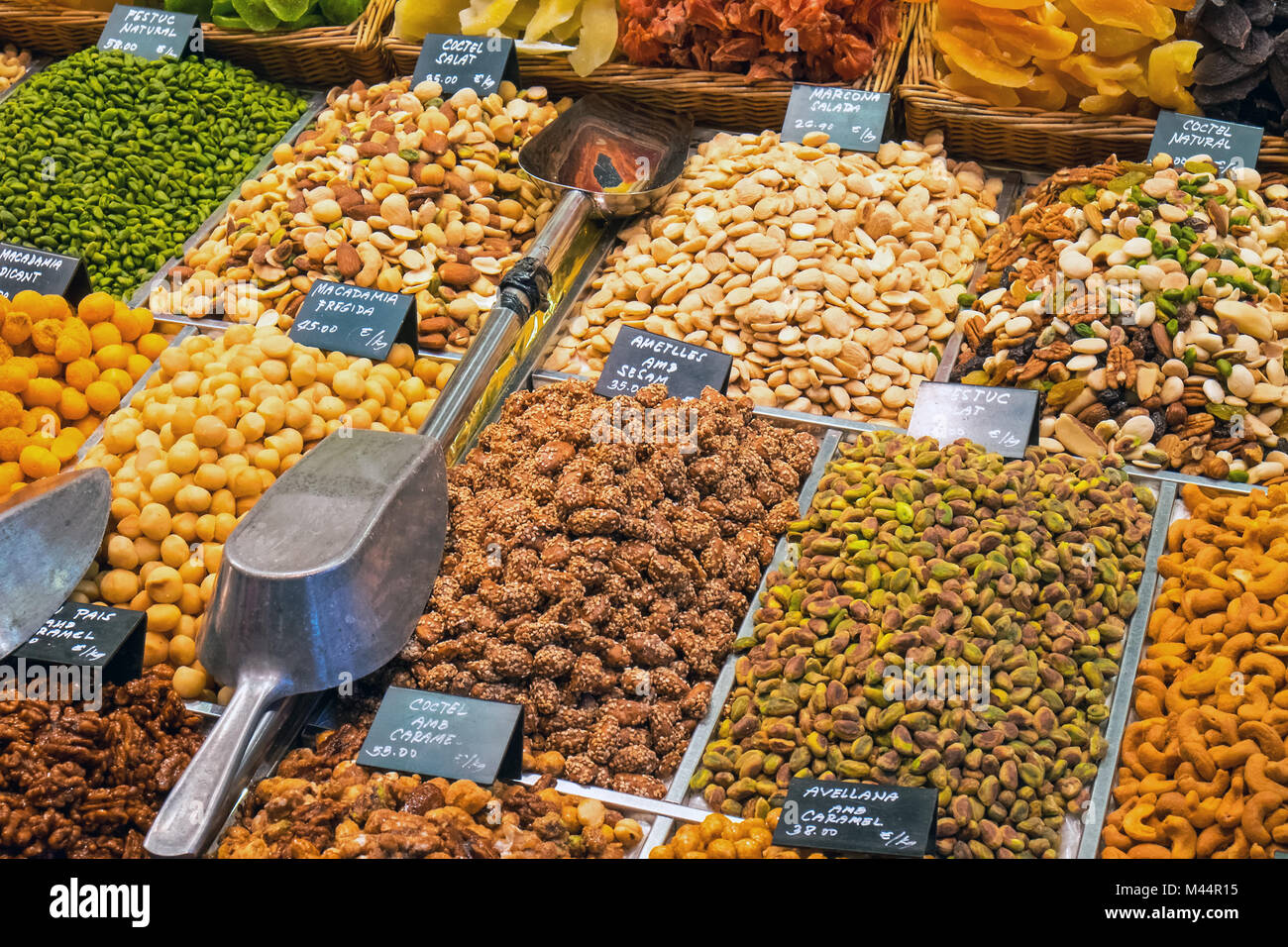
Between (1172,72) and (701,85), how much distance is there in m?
1.10

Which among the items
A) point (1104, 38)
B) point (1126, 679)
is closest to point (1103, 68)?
point (1104, 38)

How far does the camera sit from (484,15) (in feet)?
11.2

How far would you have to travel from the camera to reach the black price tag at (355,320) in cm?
267

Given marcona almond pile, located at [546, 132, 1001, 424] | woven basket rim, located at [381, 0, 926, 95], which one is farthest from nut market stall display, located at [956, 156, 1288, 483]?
woven basket rim, located at [381, 0, 926, 95]

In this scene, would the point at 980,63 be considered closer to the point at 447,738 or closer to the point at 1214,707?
the point at 1214,707

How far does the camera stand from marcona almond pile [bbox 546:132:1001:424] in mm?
2631

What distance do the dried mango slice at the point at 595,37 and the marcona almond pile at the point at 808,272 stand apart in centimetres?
47

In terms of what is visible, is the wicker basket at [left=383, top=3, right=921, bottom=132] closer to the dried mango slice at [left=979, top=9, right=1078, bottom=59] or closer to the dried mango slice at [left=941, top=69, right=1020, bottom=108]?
the dried mango slice at [left=941, top=69, right=1020, bottom=108]

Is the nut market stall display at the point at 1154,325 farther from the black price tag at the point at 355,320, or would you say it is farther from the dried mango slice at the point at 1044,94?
the black price tag at the point at 355,320

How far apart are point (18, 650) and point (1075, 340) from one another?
1.98 metres

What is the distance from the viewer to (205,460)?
7.58 ft
